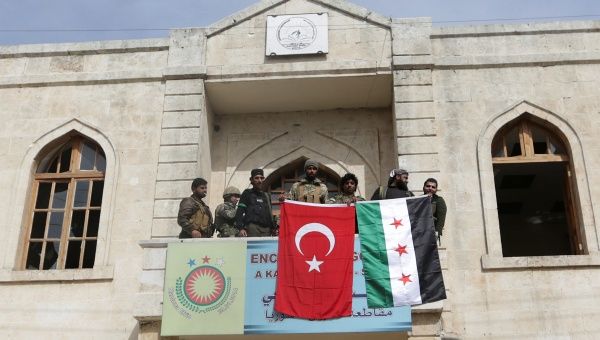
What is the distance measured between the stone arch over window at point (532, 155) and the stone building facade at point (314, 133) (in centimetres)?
3

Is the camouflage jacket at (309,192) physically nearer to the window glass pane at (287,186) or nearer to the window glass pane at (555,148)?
the window glass pane at (287,186)

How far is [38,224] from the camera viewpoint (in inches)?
488

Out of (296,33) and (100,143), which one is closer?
(100,143)

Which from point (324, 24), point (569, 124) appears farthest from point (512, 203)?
point (324, 24)

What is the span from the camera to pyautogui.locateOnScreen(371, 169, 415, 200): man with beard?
10.2 meters

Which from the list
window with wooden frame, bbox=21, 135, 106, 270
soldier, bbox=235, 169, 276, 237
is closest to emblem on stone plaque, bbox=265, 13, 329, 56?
soldier, bbox=235, 169, 276, 237

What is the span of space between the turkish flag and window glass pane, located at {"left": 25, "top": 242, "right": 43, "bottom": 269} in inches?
195

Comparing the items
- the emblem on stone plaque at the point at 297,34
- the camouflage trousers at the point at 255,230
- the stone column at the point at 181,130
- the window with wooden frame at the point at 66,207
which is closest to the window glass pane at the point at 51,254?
the window with wooden frame at the point at 66,207

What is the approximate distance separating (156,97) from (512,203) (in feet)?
35.0

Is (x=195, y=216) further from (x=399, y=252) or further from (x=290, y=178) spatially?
(x=290, y=178)

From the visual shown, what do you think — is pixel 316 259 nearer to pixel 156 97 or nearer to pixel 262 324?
pixel 262 324

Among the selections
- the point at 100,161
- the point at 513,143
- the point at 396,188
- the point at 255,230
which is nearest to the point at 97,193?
the point at 100,161

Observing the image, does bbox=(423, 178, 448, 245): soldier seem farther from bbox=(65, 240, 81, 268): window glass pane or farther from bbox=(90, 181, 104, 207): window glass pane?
bbox=(65, 240, 81, 268): window glass pane

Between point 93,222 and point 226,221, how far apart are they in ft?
9.94
